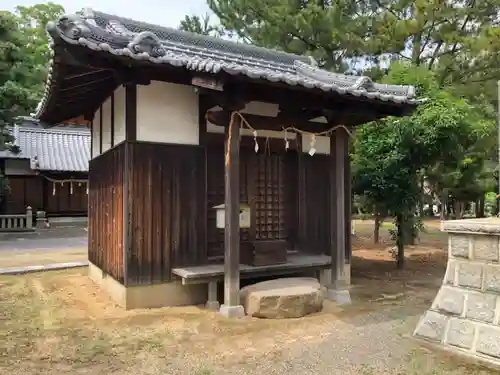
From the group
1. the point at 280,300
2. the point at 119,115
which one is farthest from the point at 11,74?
the point at 280,300

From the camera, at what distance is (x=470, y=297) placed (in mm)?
4801

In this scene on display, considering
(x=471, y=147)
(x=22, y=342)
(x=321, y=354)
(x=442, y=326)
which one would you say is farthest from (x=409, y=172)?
(x=22, y=342)

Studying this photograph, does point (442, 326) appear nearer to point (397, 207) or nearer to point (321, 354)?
point (321, 354)

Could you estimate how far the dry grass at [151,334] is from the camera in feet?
15.1

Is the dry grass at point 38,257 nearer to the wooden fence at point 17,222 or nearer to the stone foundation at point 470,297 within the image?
the wooden fence at point 17,222

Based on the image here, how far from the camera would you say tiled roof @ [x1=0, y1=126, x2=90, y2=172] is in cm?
2481

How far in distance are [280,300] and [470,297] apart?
2.57m

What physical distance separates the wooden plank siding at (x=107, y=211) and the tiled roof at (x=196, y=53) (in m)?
1.60

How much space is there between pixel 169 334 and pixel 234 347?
3.15ft

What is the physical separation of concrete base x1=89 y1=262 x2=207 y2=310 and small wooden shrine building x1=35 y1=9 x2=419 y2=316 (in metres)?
0.02

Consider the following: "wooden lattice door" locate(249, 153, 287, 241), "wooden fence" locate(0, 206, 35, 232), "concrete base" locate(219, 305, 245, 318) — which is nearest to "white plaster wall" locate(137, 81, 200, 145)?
"wooden lattice door" locate(249, 153, 287, 241)

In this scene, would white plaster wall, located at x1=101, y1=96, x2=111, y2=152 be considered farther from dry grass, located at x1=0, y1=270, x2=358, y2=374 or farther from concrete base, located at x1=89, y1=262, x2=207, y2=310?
dry grass, located at x1=0, y1=270, x2=358, y2=374

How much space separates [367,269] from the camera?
11094mm

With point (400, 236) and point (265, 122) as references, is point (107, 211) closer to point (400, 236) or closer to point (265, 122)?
point (265, 122)
